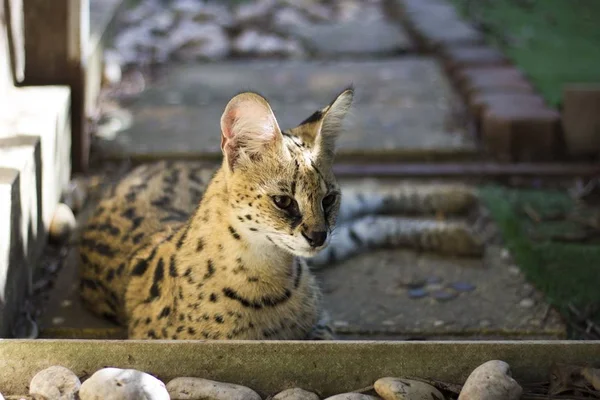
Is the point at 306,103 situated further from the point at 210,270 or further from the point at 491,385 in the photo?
the point at 491,385

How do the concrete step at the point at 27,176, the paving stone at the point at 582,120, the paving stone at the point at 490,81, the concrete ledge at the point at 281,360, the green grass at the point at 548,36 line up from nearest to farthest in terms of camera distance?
the concrete ledge at the point at 281,360, the concrete step at the point at 27,176, the paving stone at the point at 582,120, the paving stone at the point at 490,81, the green grass at the point at 548,36

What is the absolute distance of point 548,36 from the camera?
341 inches

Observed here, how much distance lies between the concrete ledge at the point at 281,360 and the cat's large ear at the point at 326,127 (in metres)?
0.76

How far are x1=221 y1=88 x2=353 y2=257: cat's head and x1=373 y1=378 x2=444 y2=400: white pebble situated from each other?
1.76 feet

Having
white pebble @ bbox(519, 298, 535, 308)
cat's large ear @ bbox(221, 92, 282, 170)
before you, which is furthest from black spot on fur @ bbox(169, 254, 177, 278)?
white pebble @ bbox(519, 298, 535, 308)

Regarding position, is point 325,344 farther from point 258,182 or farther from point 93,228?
point 93,228

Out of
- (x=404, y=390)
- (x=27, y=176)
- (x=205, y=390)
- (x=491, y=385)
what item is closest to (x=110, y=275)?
(x=27, y=176)

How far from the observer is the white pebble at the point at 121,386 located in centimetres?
290

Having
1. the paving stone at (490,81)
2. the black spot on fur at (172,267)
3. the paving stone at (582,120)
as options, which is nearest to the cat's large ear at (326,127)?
the black spot on fur at (172,267)

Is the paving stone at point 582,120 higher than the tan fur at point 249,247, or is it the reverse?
the tan fur at point 249,247

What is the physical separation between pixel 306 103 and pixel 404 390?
4.01 meters

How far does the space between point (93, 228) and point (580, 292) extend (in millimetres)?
2225

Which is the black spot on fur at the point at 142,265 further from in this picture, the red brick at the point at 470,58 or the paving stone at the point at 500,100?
the red brick at the point at 470,58

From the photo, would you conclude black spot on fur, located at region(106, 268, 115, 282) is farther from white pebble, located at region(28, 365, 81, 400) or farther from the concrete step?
white pebble, located at region(28, 365, 81, 400)
